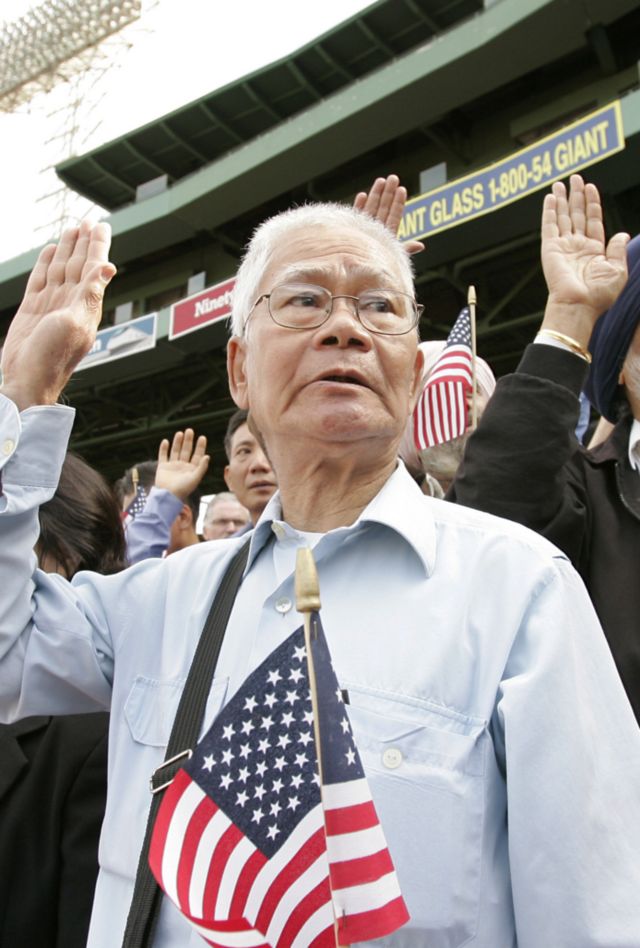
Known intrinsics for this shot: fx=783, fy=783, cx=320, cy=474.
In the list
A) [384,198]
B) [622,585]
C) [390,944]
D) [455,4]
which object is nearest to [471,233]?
[455,4]

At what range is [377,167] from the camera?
1733cm

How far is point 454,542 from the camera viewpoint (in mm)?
1312

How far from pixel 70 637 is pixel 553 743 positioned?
0.83 metres

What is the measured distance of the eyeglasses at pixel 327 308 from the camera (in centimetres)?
158

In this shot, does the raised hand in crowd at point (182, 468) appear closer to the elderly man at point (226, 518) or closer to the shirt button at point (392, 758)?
the elderly man at point (226, 518)

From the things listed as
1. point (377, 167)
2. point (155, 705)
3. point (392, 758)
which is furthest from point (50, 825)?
point (377, 167)

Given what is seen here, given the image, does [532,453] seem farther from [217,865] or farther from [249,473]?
[249,473]

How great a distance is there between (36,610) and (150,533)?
2.32 m

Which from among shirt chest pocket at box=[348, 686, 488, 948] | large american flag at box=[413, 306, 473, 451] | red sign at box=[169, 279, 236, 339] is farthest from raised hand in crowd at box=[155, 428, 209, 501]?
red sign at box=[169, 279, 236, 339]

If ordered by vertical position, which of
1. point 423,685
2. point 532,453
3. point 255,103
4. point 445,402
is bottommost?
point 423,685

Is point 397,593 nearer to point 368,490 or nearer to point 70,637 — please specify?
point 368,490

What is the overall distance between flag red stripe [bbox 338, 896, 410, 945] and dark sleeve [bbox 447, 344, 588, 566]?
0.96 m

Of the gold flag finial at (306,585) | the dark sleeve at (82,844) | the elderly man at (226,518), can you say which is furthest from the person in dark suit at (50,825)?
the elderly man at (226,518)

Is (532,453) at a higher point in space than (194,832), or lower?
higher
